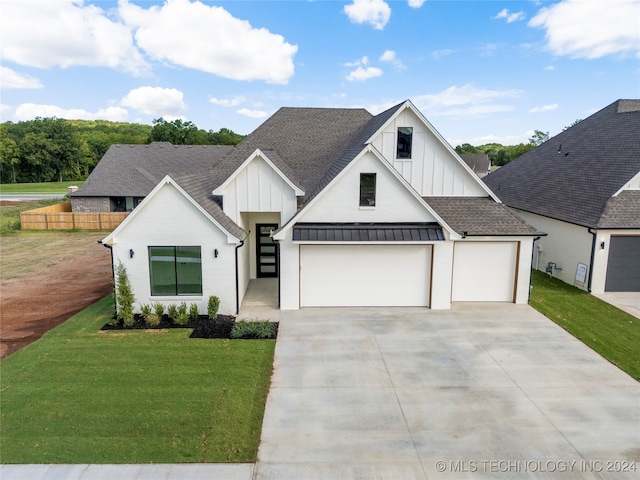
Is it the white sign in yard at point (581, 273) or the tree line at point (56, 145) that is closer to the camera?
the white sign in yard at point (581, 273)

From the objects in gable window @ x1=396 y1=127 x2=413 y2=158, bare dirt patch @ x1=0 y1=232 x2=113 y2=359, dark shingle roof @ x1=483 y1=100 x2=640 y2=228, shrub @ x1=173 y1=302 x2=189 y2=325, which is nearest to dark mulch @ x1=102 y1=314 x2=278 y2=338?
shrub @ x1=173 y1=302 x2=189 y2=325

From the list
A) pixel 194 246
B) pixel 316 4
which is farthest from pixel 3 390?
pixel 316 4

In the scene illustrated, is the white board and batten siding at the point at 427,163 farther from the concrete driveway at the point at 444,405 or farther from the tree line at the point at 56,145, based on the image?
the tree line at the point at 56,145

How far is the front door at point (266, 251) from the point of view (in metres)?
17.6

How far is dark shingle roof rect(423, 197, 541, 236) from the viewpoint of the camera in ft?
47.5

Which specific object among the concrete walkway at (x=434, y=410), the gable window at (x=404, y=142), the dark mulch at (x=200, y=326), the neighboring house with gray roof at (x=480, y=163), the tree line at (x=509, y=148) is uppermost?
the tree line at (x=509, y=148)

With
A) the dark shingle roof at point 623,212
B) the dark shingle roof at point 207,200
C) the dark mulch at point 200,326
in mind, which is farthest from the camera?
the dark shingle roof at point 623,212

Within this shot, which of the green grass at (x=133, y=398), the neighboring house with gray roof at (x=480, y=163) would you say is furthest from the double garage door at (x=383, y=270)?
the neighboring house with gray roof at (x=480, y=163)

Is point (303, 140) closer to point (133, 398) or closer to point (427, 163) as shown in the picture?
point (427, 163)

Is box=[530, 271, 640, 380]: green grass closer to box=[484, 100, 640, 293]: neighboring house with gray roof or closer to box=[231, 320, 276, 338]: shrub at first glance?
box=[484, 100, 640, 293]: neighboring house with gray roof

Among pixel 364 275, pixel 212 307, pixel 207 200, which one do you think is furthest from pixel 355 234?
pixel 207 200

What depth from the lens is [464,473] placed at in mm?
6664

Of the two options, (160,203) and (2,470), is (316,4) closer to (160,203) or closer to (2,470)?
(160,203)

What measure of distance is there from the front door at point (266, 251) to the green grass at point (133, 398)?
20.1 feet
